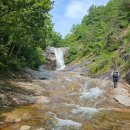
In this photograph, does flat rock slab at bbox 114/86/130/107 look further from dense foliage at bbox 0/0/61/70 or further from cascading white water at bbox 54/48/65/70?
cascading white water at bbox 54/48/65/70

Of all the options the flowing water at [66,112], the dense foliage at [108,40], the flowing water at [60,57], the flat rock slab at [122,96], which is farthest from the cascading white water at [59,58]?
the flowing water at [66,112]

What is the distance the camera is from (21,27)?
89.7 feet

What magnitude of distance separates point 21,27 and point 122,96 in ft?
37.4

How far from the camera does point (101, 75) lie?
3656 cm

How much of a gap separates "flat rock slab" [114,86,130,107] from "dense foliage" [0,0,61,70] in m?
9.63

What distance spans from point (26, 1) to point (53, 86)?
30.9ft

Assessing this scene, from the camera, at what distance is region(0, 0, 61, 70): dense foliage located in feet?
66.7

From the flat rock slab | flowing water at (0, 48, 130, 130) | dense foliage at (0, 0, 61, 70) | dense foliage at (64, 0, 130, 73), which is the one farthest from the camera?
dense foliage at (64, 0, 130, 73)

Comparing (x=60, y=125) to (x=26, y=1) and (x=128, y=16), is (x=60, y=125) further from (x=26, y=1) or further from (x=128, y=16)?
(x=128, y=16)

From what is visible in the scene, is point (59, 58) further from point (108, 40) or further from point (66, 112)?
point (66, 112)

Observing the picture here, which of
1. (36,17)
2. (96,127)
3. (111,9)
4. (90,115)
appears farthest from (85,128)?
(111,9)

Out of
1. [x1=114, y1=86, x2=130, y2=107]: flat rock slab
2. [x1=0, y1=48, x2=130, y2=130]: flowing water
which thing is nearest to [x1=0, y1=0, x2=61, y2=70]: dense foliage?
[x1=0, y1=48, x2=130, y2=130]: flowing water

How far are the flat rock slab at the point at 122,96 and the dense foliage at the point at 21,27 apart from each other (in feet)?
31.6

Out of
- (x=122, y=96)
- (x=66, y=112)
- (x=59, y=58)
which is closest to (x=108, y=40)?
(x=59, y=58)
